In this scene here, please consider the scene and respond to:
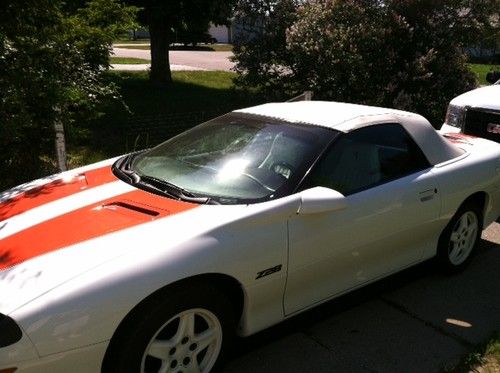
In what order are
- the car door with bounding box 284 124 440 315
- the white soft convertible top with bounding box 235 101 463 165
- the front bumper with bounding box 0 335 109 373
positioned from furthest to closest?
1. the white soft convertible top with bounding box 235 101 463 165
2. the car door with bounding box 284 124 440 315
3. the front bumper with bounding box 0 335 109 373

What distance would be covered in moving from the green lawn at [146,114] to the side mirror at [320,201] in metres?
3.11

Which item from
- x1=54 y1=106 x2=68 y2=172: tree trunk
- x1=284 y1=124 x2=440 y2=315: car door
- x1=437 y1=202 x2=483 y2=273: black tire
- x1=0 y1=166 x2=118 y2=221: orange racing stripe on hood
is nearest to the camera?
x1=284 y1=124 x2=440 y2=315: car door

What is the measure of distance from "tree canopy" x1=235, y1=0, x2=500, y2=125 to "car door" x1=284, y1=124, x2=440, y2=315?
4.97 meters

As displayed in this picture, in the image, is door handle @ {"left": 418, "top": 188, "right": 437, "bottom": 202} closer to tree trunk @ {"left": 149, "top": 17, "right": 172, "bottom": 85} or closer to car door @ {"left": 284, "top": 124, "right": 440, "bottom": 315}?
car door @ {"left": 284, "top": 124, "right": 440, "bottom": 315}

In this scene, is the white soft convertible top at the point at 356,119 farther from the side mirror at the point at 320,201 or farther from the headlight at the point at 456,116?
the headlight at the point at 456,116

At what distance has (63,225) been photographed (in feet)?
9.24

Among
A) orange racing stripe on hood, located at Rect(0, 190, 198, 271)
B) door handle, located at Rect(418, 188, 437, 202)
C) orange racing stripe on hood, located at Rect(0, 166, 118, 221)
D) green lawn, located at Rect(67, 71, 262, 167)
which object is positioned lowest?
green lawn, located at Rect(67, 71, 262, 167)

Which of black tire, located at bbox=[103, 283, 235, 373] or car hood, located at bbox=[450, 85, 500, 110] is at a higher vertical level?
car hood, located at bbox=[450, 85, 500, 110]

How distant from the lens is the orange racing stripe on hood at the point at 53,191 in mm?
3201

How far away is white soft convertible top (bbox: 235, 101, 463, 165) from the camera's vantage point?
3627 mm

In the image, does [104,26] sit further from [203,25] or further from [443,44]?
[203,25]

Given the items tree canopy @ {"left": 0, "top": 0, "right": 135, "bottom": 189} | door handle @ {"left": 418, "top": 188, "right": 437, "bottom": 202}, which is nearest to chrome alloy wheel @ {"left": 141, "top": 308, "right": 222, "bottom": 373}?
door handle @ {"left": 418, "top": 188, "right": 437, "bottom": 202}

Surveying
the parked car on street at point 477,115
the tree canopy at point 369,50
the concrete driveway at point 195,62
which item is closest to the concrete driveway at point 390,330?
the parked car on street at point 477,115

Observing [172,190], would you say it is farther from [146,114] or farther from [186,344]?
[146,114]
